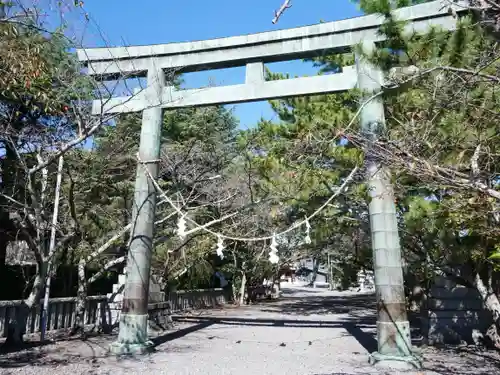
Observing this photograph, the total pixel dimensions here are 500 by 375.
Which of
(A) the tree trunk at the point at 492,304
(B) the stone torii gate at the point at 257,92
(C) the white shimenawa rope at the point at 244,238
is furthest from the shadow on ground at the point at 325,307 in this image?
(C) the white shimenawa rope at the point at 244,238

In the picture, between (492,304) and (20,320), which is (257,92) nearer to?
(492,304)

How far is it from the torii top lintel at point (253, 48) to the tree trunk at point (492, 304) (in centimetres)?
431

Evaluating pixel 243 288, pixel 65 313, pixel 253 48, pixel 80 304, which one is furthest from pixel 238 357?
pixel 243 288

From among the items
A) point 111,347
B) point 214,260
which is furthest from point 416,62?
point 214,260

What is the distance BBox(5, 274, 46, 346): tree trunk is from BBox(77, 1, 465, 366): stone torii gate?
66.9 inches

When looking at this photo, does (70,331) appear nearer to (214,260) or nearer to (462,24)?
(462,24)

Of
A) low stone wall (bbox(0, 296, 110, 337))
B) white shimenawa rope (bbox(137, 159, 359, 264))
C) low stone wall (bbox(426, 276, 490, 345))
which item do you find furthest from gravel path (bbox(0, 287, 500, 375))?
white shimenawa rope (bbox(137, 159, 359, 264))

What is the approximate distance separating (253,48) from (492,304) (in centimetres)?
598

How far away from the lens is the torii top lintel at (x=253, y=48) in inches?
263

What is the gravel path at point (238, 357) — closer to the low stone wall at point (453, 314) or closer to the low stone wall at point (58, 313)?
the low stone wall at point (453, 314)

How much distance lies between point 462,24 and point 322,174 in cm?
375

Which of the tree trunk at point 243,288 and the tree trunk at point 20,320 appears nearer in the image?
the tree trunk at point 20,320

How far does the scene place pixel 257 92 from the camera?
292 inches

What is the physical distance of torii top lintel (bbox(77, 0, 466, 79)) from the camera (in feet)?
21.9
